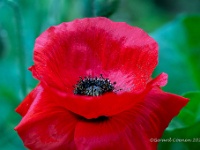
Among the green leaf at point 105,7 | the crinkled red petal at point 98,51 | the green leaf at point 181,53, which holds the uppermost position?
the green leaf at point 181,53

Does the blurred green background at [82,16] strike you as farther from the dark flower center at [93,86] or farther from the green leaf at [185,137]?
the dark flower center at [93,86]

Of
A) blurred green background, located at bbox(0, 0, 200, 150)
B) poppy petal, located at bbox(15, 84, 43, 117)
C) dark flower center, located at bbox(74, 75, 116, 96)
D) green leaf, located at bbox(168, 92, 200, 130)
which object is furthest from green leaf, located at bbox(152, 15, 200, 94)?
poppy petal, located at bbox(15, 84, 43, 117)

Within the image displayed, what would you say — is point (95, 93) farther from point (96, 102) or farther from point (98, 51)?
point (96, 102)

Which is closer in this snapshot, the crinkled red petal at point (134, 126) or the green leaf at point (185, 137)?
the crinkled red petal at point (134, 126)

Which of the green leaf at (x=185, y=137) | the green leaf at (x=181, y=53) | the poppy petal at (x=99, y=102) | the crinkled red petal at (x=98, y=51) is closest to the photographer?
the poppy petal at (x=99, y=102)

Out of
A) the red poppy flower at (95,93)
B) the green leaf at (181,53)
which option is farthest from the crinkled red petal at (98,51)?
the green leaf at (181,53)

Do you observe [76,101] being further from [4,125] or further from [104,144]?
[4,125]

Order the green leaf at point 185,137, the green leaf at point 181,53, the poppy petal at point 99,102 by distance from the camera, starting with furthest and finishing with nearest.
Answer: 1. the green leaf at point 181,53
2. the green leaf at point 185,137
3. the poppy petal at point 99,102

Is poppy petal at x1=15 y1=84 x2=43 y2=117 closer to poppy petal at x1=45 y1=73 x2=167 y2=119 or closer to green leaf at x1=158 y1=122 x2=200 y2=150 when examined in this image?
poppy petal at x1=45 y1=73 x2=167 y2=119
